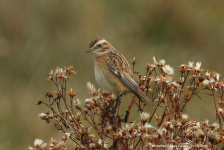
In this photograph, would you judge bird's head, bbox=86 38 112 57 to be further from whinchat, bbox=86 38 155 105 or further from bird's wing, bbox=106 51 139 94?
bird's wing, bbox=106 51 139 94

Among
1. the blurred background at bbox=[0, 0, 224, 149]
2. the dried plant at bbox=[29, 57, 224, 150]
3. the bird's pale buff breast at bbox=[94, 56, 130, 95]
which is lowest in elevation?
the dried plant at bbox=[29, 57, 224, 150]

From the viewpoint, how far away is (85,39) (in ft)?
28.7

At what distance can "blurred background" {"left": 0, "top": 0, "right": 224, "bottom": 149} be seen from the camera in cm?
805

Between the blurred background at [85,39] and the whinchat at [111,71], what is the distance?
208 cm

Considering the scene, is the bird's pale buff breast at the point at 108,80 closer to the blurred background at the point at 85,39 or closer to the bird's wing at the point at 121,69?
the bird's wing at the point at 121,69

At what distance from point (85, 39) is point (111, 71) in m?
3.22

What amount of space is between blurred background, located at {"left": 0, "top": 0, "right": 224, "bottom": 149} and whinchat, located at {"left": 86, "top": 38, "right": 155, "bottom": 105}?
2.08 m

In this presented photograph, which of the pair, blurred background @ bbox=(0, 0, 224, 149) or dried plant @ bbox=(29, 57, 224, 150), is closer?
dried plant @ bbox=(29, 57, 224, 150)

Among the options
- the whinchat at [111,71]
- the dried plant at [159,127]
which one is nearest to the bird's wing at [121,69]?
the whinchat at [111,71]

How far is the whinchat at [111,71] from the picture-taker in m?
5.44

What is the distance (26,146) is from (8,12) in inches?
151

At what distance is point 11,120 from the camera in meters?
7.44

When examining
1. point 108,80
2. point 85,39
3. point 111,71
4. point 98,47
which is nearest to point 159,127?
point 108,80

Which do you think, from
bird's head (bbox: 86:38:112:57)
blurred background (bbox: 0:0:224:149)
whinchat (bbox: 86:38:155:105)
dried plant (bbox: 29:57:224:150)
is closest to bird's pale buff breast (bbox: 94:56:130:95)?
whinchat (bbox: 86:38:155:105)
